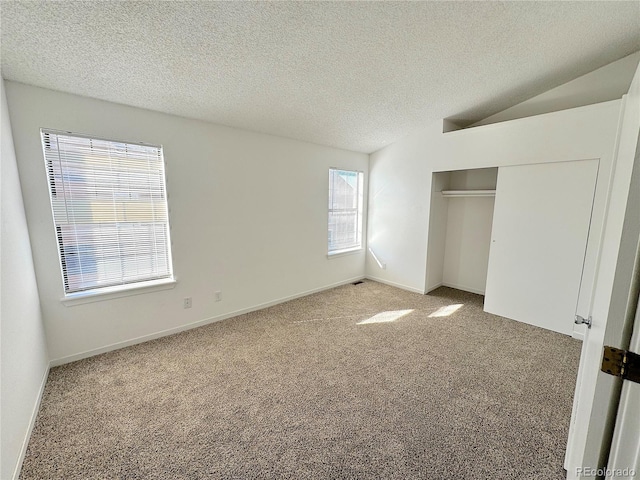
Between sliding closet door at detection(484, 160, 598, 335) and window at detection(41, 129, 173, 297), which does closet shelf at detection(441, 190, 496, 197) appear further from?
window at detection(41, 129, 173, 297)

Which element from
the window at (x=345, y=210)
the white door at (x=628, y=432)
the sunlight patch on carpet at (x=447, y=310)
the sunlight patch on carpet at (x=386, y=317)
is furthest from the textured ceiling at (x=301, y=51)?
the sunlight patch on carpet at (x=447, y=310)

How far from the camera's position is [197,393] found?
2.07 meters

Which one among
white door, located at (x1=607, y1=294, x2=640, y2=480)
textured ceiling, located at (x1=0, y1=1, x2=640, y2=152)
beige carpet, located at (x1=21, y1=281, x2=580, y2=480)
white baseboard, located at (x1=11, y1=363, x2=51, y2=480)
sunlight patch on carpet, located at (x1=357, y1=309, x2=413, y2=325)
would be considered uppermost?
textured ceiling, located at (x1=0, y1=1, x2=640, y2=152)

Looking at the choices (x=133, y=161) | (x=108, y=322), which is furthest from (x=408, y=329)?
(x=133, y=161)

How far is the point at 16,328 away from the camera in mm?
1648

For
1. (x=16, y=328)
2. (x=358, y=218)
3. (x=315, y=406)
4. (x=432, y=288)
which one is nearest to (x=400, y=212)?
(x=358, y=218)

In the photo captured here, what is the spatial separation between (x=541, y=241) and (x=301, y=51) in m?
3.22

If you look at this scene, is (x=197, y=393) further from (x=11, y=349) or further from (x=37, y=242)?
(x=37, y=242)

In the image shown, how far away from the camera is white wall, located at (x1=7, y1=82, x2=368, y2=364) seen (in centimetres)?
222

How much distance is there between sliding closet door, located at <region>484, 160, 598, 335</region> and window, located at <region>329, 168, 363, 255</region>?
214 centimetres

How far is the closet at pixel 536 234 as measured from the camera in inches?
114

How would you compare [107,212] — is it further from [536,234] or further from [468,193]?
[536,234]

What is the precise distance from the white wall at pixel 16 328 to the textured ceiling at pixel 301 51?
0.70m

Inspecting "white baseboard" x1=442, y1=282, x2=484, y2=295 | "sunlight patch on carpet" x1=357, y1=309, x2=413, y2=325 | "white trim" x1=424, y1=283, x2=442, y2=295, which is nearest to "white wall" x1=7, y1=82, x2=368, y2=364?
"sunlight patch on carpet" x1=357, y1=309, x2=413, y2=325
